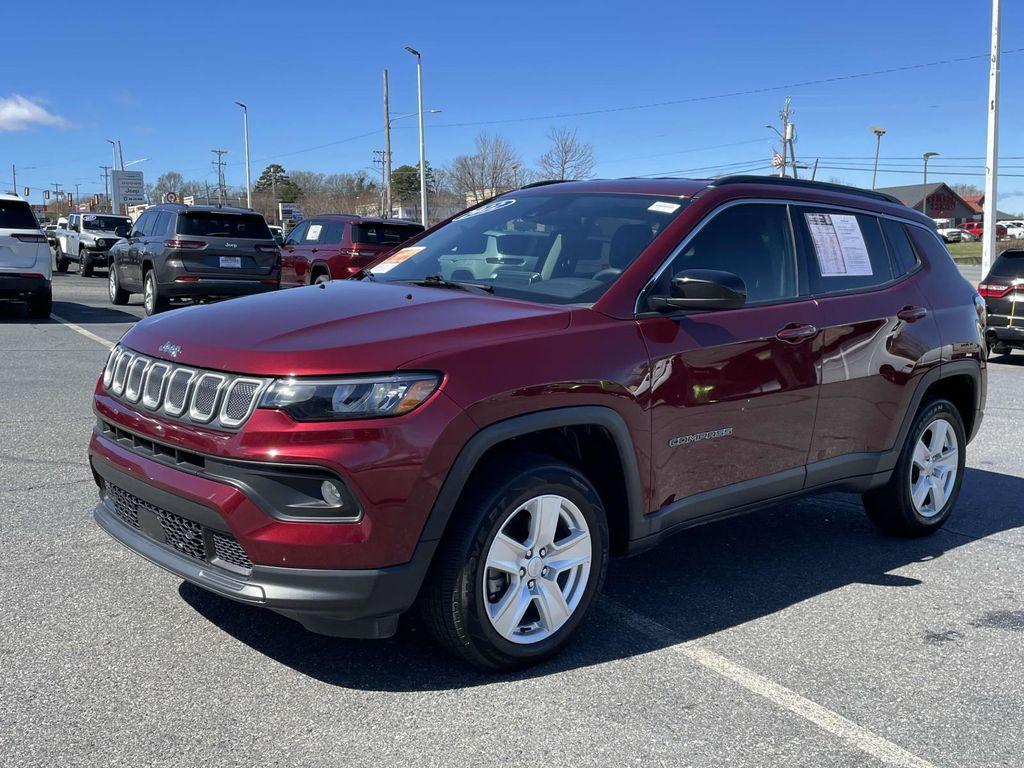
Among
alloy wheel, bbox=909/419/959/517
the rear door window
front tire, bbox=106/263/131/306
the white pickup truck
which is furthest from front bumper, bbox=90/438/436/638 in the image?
the white pickup truck

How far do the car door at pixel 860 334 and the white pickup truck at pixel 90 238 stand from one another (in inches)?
1029

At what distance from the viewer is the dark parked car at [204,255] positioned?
15344 millimetres

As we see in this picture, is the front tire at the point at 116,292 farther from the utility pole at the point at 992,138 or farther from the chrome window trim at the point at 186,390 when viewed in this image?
the utility pole at the point at 992,138

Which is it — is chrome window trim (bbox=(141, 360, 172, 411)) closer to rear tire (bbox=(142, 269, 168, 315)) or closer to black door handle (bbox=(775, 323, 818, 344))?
black door handle (bbox=(775, 323, 818, 344))

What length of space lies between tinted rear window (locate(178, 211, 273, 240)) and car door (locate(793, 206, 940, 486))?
41.1ft

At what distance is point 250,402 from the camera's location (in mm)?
3074

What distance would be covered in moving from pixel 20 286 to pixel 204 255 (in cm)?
268

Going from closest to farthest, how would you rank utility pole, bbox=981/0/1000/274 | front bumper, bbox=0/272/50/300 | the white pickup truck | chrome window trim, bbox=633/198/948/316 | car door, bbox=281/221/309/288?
chrome window trim, bbox=633/198/948/316
front bumper, bbox=0/272/50/300
car door, bbox=281/221/309/288
utility pole, bbox=981/0/1000/274
the white pickup truck

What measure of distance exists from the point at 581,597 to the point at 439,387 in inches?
41.4

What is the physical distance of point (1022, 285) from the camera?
41.3ft

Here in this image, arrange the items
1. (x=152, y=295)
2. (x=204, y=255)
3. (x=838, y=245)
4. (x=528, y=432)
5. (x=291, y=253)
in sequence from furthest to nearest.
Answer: (x=291, y=253) < (x=152, y=295) < (x=204, y=255) < (x=838, y=245) < (x=528, y=432)

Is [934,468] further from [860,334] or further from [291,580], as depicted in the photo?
[291,580]

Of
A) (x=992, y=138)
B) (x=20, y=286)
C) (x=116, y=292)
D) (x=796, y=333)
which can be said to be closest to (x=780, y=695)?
(x=796, y=333)

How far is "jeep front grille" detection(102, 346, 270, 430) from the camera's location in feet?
10.2
